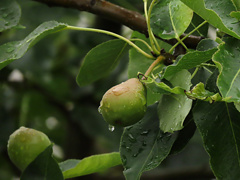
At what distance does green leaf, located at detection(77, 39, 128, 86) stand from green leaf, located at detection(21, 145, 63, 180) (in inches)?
10.2

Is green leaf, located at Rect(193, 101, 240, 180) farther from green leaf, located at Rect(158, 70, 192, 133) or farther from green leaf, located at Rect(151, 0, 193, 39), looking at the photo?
green leaf, located at Rect(151, 0, 193, 39)

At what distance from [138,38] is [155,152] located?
337 mm

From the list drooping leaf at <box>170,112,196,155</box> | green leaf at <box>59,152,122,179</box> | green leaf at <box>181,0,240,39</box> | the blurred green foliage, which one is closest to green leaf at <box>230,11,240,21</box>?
green leaf at <box>181,0,240,39</box>

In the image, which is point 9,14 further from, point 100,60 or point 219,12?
point 219,12

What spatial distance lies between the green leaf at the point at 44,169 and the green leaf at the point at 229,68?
0.36 meters

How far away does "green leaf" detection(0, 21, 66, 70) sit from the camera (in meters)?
0.85

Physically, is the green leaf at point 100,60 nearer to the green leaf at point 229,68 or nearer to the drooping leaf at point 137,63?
the drooping leaf at point 137,63

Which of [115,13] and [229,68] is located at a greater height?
[229,68]

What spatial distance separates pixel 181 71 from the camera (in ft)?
2.88

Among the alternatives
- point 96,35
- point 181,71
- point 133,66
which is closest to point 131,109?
point 181,71

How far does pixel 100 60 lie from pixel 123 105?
343mm

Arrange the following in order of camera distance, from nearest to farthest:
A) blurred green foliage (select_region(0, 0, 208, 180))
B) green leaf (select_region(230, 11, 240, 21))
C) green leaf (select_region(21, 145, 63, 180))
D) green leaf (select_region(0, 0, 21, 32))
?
green leaf (select_region(230, 11, 240, 21)), green leaf (select_region(21, 145, 63, 180)), green leaf (select_region(0, 0, 21, 32)), blurred green foliage (select_region(0, 0, 208, 180))

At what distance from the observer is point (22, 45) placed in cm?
88

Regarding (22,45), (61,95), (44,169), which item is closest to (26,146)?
(44,169)
